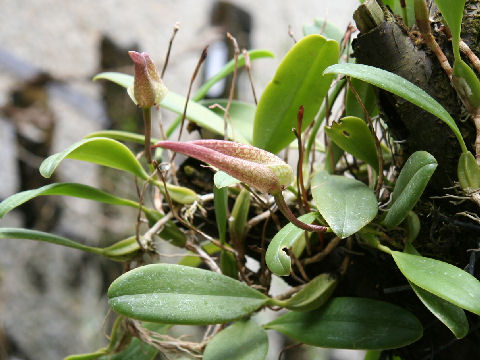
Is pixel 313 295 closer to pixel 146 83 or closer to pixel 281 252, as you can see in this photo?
pixel 281 252

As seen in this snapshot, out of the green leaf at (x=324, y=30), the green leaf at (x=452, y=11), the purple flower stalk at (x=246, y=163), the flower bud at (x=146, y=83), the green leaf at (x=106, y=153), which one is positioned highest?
the green leaf at (x=452, y=11)

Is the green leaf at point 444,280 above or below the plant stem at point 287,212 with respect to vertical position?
below

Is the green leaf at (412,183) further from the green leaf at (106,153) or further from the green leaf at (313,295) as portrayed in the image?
the green leaf at (106,153)

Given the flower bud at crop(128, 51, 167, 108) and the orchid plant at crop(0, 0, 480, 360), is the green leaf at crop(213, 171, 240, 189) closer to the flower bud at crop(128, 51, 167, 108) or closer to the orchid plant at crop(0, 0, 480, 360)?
the orchid plant at crop(0, 0, 480, 360)

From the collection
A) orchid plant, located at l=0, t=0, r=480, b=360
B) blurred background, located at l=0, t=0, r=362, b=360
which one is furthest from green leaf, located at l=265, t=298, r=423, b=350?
blurred background, located at l=0, t=0, r=362, b=360

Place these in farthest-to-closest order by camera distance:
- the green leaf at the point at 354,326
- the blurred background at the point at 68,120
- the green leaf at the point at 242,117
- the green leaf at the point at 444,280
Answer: the blurred background at the point at 68,120, the green leaf at the point at 242,117, the green leaf at the point at 354,326, the green leaf at the point at 444,280

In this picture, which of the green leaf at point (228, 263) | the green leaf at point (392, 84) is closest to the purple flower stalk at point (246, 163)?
the green leaf at point (392, 84)

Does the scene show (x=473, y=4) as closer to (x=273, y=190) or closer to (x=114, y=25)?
(x=273, y=190)

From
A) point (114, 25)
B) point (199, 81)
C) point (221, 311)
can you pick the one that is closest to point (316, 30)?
point (221, 311)
